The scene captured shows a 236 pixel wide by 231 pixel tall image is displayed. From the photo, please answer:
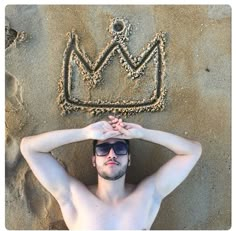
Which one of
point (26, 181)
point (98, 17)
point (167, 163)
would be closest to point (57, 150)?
point (26, 181)

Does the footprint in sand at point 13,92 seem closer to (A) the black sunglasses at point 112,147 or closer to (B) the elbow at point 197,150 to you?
(A) the black sunglasses at point 112,147

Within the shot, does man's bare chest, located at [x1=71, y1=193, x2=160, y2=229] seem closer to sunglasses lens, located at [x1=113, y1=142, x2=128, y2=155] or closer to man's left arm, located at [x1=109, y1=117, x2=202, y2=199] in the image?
man's left arm, located at [x1=109, y1=117, x2=202, y2=199]

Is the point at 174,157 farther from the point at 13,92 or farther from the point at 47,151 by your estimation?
the point at 13,92

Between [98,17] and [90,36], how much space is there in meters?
0.14

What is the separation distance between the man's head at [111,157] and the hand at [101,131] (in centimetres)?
5

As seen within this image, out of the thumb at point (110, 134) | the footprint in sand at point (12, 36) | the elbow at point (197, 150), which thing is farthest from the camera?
the footprint in sand at point (12, 36)

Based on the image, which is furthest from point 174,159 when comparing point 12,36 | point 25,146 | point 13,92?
point 12,36

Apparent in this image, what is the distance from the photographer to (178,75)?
123 inches

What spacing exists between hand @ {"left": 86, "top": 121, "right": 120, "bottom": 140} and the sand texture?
0.27 meters

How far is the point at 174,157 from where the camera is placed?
9.76 feet

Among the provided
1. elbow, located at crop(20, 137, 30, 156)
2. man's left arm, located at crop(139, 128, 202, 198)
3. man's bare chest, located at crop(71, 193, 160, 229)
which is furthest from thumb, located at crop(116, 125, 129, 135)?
elbow, located at crop(20, 137, 30, 156)

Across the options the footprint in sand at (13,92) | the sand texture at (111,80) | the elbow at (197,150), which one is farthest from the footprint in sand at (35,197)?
the elbow at (197,150)

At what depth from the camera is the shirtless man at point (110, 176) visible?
284 centimetres

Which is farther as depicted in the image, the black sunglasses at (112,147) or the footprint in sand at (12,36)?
the footprint in sand at (12,36)
